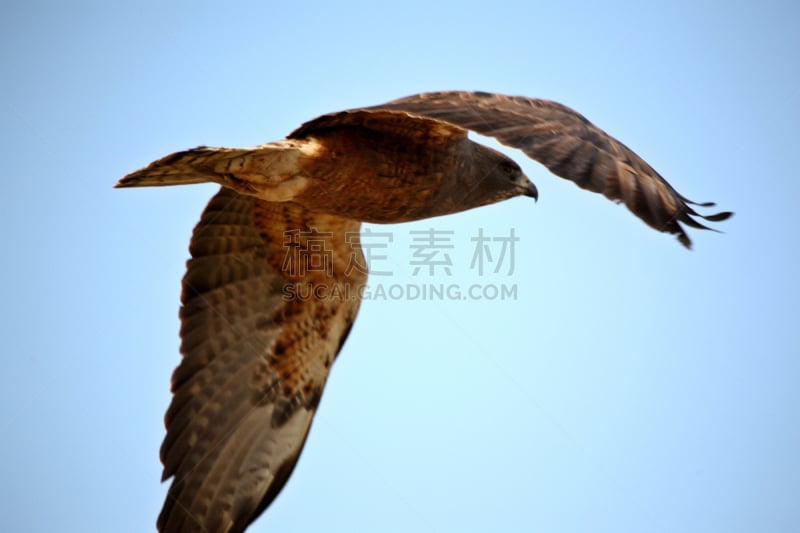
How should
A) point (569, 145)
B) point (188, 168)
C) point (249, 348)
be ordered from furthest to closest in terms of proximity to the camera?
1. point (249, 348)
2. point (188, 168)
3. point (569, 145)

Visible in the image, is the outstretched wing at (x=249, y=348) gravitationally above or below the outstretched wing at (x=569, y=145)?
below

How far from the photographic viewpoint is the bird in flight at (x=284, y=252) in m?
5.40

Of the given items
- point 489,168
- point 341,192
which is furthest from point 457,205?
point 341,192

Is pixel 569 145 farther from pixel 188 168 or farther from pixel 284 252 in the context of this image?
pixel 284 252

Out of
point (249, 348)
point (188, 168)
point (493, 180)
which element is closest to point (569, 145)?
point (493, 180)

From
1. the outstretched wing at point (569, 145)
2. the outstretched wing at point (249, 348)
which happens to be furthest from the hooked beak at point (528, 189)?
the outstretched wing at point (249, 348)

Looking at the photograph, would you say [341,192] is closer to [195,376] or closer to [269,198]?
[269,198]

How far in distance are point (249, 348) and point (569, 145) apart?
295cm

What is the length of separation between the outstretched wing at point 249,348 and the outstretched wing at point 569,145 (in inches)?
66.3

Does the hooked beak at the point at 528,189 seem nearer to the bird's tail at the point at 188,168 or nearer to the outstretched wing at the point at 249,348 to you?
the outstretched wing at the point at 249,348

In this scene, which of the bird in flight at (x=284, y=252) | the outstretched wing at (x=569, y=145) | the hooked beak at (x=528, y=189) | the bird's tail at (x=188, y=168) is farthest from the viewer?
the hooked beak at (x=528, y=189)

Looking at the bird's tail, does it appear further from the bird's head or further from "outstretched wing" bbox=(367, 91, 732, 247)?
the bird's head

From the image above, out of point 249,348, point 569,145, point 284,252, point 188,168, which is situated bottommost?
point 249,348

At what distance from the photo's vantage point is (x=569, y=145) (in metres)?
4.79
